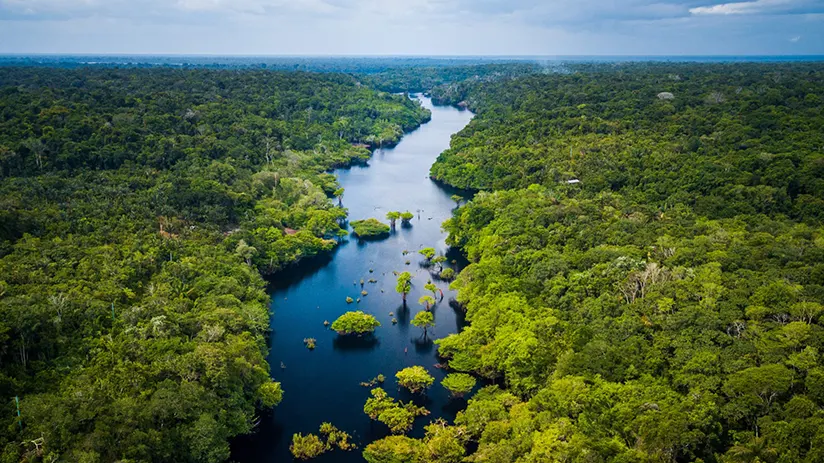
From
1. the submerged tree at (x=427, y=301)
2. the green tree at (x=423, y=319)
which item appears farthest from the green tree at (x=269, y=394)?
the submerged tree at (x=427, y=301)

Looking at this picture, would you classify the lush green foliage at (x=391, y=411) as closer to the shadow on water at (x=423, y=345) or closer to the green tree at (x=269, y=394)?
the green tree at (x=269, y=394)

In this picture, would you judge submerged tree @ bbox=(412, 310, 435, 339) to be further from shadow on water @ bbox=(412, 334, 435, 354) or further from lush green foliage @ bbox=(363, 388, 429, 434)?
lush green foliage @ bbox=(363, 388, 429, 434)

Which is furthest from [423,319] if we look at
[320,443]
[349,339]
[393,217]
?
[393,217]

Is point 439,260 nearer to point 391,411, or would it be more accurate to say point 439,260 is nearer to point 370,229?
point 370,229

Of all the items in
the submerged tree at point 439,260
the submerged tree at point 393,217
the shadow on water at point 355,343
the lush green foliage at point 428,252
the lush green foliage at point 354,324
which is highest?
the submerged tree at point 393,217

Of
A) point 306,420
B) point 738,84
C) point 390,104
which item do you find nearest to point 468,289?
point 306,420

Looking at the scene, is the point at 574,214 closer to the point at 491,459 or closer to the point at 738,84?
the point at 491,459
